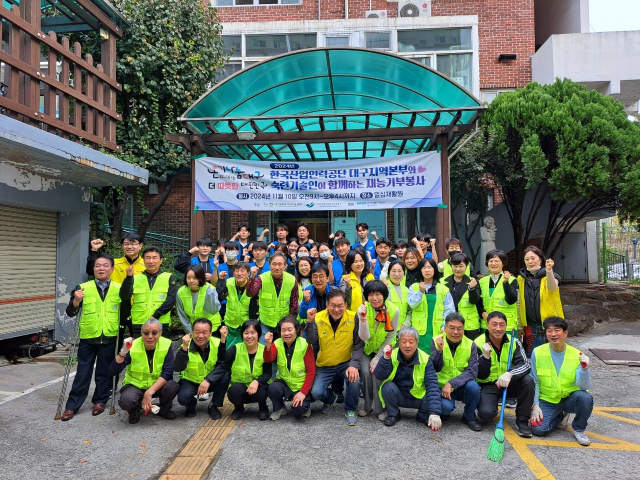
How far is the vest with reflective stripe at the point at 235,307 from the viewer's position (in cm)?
513

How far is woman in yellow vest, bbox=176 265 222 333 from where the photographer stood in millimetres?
4945

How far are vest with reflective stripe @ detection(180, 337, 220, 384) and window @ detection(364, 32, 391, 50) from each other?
1106 cm

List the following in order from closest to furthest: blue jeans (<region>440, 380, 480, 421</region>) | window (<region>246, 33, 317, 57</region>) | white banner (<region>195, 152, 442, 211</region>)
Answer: blue jeans (<region>440, 380, 480, 421</region>)
white banner (<region>195, 152, 442, 211</region>)
window (<region>246, 33, 317, 57</region>)

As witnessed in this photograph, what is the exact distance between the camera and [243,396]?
14.6 feet

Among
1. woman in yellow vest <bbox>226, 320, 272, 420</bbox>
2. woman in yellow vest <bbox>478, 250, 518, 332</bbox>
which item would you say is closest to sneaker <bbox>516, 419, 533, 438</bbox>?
woman in yellow vest <bbox>478, 250, 518, 332</bbox>

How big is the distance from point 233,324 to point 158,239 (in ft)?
26.5

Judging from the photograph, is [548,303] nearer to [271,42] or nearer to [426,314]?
[426,314]

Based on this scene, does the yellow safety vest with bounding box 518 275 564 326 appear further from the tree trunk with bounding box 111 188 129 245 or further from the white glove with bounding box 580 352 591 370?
the tree trunk with bounding box 111 188 129 245

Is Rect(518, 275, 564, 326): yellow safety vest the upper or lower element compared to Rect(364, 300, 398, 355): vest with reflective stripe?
upper

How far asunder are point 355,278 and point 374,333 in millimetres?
731

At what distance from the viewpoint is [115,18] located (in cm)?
855

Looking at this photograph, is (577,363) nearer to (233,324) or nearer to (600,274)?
(233,324)

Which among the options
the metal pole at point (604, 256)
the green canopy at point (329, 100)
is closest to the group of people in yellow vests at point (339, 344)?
the green canopy at point (329, 100)

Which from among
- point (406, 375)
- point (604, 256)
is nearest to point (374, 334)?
point (406, 375)
